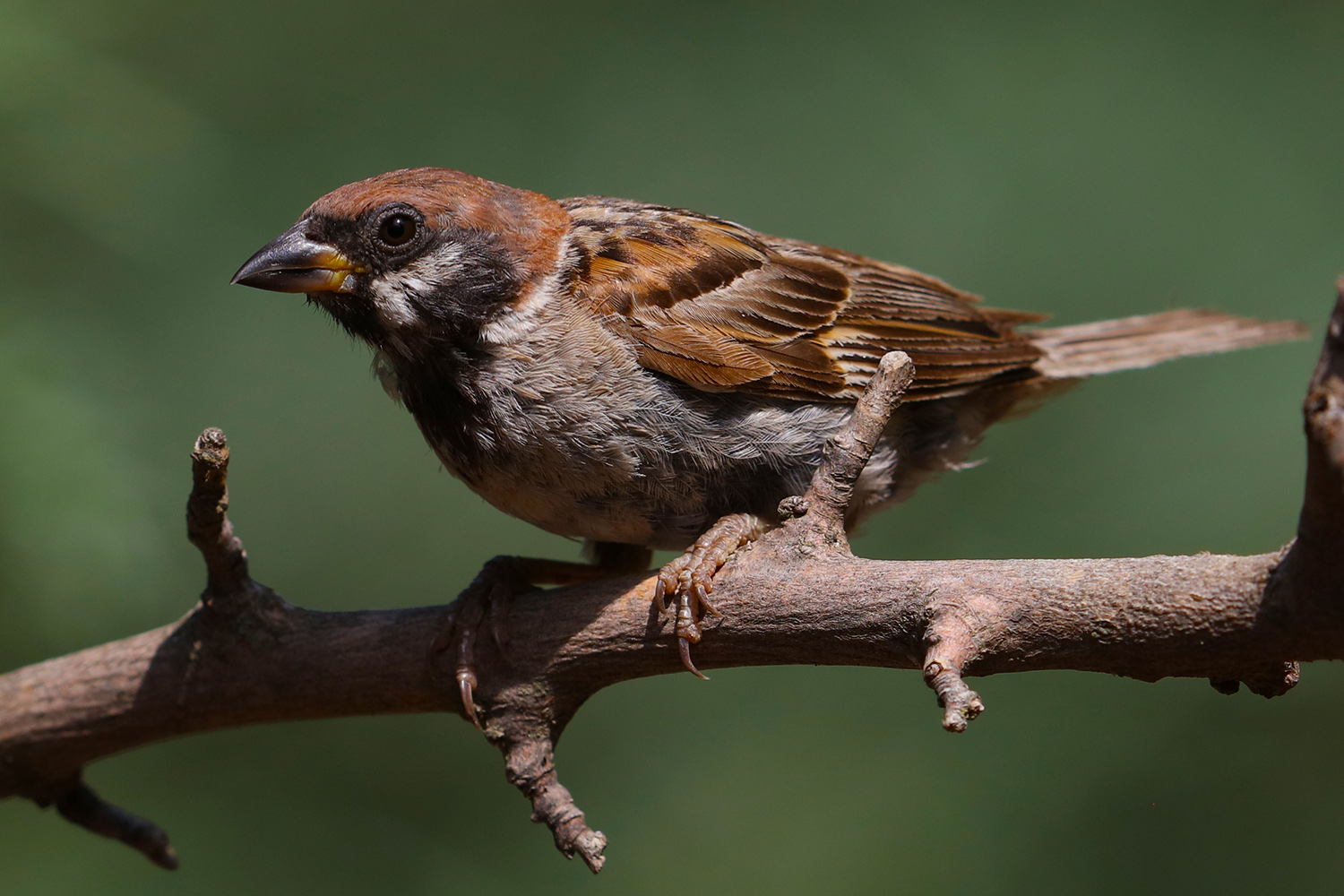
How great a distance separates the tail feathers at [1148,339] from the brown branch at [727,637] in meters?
1.55

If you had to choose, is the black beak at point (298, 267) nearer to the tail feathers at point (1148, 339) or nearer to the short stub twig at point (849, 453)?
the short stub twig at point (849, 453)

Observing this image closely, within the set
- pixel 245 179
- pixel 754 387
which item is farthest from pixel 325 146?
pixel 754 387

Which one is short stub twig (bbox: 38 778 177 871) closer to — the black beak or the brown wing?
the black beak

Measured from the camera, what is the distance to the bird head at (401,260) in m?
2.79

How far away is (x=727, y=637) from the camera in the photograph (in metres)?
2.45

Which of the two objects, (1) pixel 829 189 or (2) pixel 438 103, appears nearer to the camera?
(1) pixel 829 189

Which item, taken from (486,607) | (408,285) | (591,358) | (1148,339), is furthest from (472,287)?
(1148,339)

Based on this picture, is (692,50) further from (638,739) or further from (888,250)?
(638,739)

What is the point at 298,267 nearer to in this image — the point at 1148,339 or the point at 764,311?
the point at 764,311

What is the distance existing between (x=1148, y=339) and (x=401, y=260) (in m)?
2.61

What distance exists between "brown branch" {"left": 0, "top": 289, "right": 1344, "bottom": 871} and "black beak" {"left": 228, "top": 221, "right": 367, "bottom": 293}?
22.3 inches

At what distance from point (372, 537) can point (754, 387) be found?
2.28 m

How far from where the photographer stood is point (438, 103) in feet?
16.3

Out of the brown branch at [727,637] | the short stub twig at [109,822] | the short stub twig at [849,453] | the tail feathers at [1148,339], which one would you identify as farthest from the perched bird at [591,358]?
the short stub twig at [109,822]
